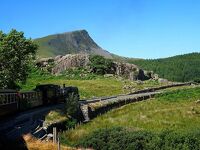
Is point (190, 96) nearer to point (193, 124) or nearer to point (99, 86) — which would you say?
point (99, 86)

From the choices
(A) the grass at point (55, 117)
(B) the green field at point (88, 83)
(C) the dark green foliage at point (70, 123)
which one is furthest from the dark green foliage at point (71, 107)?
(B) the green field at point (88, 83)

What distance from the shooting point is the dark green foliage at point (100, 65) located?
12875cm

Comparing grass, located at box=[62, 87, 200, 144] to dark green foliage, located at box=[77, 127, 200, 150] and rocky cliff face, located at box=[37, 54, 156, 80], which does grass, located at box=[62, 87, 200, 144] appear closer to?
dark green foliage, located at box=[77, 127, 200, 150]

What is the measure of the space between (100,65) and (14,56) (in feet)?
222

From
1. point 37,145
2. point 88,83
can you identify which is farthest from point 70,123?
point 88,83

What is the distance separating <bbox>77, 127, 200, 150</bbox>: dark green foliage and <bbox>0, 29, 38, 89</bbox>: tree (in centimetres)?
2302

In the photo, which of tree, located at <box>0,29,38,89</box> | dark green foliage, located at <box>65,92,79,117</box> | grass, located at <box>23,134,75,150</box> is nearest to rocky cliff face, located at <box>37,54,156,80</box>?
tree, located at <box>0,29,38,89</box>

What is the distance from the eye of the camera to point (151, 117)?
65875mm

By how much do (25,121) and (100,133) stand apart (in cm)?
958

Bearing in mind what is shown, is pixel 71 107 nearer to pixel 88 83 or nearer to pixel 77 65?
pixel 88 83

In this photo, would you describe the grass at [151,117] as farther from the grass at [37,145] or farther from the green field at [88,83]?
the green field at [88,83]

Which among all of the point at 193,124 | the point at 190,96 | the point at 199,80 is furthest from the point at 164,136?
the point at 199,80

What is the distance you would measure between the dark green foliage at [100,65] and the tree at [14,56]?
63.5m

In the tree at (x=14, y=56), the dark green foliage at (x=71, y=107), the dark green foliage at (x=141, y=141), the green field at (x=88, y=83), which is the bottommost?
the dark green foliage at (x=141, y=141)
